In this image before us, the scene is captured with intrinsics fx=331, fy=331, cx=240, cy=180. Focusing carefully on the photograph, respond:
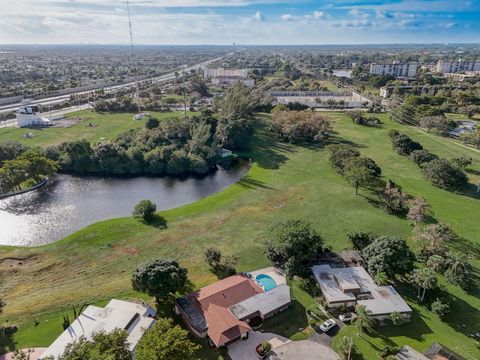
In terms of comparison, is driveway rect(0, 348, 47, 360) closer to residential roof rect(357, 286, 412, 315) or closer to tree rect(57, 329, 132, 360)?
tree rect(57, 329, 132, 360)

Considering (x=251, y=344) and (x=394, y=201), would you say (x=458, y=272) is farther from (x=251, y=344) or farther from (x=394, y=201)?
(x=251, y=344)

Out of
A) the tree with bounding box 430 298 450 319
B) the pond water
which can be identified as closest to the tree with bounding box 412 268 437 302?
the tree with bounding box 430 298 450 319

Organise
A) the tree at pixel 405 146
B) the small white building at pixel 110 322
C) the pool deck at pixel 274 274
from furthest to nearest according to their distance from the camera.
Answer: the tree at pixel 405 146, the pool deck at pixel 274 274, the small white building at pixel 110 322

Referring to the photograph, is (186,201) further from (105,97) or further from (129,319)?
(105,97)

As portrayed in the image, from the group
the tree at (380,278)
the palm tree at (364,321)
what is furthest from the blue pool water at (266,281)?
the tree at (380,278)

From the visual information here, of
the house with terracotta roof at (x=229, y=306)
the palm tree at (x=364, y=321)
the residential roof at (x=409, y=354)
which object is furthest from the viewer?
the palm tree at (x=364, y=321)

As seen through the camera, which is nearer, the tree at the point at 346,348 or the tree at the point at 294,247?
the tree at the point at 346,348

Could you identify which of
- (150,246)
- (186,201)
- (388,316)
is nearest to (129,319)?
(150,246)

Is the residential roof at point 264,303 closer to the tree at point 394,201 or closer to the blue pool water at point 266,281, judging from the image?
the blue pool water at point 266,281
